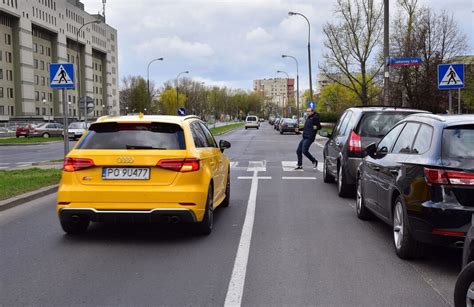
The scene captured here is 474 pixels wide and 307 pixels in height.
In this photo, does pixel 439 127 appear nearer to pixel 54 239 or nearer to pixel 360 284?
pixel 360 284

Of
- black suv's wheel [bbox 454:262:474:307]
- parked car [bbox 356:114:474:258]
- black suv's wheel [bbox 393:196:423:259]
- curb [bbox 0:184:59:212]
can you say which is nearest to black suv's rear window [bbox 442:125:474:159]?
parked car [bbox 356:114:474:258]

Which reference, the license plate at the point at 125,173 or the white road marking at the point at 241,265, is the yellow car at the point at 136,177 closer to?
the license plate at the point at 125,173

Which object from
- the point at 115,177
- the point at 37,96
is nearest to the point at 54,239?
the point at 115,177

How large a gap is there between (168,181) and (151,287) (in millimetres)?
1825

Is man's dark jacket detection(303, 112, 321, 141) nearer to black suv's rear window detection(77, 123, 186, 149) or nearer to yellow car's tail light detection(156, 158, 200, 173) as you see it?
black suv's rear window detection(77, 123, 186, 149)

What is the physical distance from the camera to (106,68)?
134 m

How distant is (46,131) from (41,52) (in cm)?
5936

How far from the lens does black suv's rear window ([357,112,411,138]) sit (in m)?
9.87

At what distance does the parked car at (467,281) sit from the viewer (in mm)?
3578

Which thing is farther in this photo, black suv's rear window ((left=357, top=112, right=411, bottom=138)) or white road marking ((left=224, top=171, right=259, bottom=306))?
black suv's rear window ((left=357, top=112, right=411, bottom=138))

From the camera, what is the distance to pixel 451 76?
→ 14570 mm

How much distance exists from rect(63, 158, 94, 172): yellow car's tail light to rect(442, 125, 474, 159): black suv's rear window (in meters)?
3.96

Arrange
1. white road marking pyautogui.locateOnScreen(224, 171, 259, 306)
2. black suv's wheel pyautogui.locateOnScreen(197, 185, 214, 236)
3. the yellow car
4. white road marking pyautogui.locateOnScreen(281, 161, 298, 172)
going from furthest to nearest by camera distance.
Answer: white road marking pyautogui.locateOnScreen(281, 161, 298, 172) < black suv's wheel pyautogui.locateOnScreen(197, 185, 214, 236) < the yellow car < white road marking pyautogui.locateOnScreen(224, 171, 259, 306)

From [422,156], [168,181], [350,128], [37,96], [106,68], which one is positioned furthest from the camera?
[106,68]
